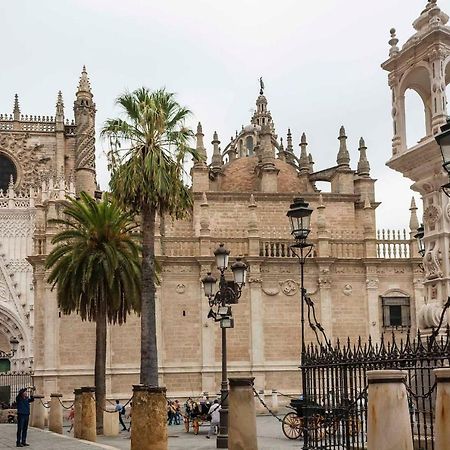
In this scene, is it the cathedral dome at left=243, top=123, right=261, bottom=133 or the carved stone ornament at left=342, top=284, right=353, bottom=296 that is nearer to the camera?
the carved stone ornament at left=342, top=284, right=353, bottom=296

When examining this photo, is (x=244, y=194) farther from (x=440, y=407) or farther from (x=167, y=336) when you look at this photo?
(x=440, y=407)

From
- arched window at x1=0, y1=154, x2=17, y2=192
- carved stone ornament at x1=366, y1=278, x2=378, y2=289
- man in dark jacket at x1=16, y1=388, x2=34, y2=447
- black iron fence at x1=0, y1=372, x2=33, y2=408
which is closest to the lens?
man in dark jacket at x1=16, y1=388, x2=34, y2=447

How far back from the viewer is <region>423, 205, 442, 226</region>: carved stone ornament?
1079 cm

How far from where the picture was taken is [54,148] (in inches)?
2295

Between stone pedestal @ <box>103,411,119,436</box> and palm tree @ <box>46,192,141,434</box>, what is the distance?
0.52m

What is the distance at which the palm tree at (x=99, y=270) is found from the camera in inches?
1035

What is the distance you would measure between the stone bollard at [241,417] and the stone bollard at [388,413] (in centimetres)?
502

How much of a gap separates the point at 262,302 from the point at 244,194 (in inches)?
226

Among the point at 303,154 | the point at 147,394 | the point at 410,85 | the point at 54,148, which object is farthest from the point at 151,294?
the point at 54,148

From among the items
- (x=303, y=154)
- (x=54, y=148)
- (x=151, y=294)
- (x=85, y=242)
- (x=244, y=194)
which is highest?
(x=54, y=148)

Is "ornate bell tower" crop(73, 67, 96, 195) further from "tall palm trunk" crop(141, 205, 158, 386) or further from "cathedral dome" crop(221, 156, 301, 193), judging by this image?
"tall palm trunk" crop(141, 205, 158, 386)

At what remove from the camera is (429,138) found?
1109 cm

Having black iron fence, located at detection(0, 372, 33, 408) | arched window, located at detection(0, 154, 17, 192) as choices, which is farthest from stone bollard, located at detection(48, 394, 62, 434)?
arched window, located at detection(0, 154, 17, 192)

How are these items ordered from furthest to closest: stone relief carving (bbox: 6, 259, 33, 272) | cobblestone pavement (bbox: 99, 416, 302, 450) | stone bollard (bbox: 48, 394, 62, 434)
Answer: stone relief carving (bbox: 6, 259, 33, 272) → stone bollard (bbox: 48, 394, 62, 434) → cobblestone pavement (bbox: 99, 416, 302, 450)
